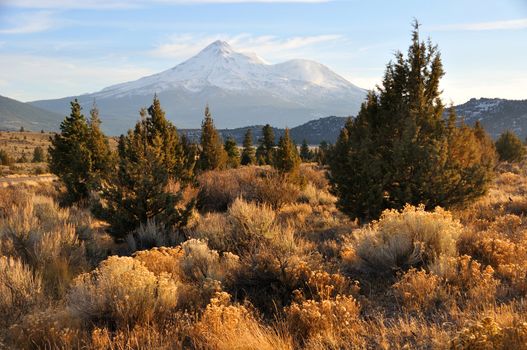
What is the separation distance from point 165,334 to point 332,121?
185m

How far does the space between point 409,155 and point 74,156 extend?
39.9ft

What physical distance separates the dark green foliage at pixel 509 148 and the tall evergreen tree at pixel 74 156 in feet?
104

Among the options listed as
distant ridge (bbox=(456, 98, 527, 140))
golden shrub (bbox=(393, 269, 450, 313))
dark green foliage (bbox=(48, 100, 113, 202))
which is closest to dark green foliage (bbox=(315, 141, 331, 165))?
golden shrub (bbox=(393, 269, 450, 313))

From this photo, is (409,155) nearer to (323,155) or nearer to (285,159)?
(285,159)

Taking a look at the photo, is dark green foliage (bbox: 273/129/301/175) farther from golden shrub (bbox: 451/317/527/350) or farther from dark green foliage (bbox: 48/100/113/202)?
golden shrub (bbox: 451/317/527/350)

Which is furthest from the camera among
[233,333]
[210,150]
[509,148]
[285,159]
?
[509,148]

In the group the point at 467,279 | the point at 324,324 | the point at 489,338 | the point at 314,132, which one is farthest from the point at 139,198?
the point at 314,132

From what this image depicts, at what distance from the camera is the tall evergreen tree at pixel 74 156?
14.4m

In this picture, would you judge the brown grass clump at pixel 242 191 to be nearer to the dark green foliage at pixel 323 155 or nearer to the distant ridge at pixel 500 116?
the dark green foliage at pixel 323 155

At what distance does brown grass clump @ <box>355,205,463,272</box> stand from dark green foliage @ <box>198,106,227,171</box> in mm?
19512

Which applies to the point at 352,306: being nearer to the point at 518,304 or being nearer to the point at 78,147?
the point at 518,304

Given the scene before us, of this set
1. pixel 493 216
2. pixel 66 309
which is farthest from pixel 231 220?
pixel 493 216

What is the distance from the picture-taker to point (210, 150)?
82.0 ft

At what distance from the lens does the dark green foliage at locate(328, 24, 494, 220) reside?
28.0ft
